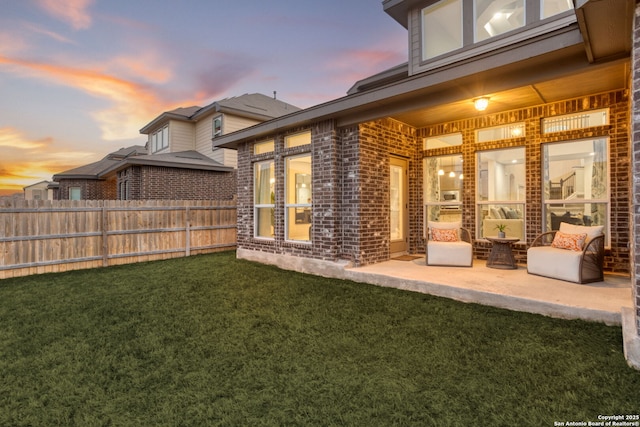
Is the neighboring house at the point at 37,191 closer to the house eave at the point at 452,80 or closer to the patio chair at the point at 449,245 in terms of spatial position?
the house eave at the point at 452,80

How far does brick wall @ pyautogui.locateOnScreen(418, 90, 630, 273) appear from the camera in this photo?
4.86 meters

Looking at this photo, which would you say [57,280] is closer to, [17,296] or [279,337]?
[17,296]

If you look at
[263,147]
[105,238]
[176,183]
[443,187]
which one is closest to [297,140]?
[263,147]

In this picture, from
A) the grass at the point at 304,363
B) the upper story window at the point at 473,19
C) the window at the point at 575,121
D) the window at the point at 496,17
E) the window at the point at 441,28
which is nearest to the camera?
the grass at the point at 304,363

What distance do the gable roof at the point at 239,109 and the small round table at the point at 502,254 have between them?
1191cm

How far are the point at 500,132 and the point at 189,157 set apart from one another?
1250 centimetres

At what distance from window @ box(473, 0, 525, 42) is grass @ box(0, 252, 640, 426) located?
5.70 m

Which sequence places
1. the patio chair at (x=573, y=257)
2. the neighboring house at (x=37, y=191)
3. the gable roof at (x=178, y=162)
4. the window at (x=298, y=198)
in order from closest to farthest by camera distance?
the patio chair at (x=573, y=257), the window at (x=298, y=198), the gable roof at (x=178, y=162), the neighboring house at (x=37, y=191)

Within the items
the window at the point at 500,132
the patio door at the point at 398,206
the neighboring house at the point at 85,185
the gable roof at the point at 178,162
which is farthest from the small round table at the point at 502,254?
the neighboring house at the point at 85,185

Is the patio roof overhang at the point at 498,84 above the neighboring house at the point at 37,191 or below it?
below

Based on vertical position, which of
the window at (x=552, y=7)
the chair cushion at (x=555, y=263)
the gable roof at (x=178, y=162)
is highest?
the window at (x=552, y=7)

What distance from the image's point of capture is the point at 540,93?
490 cm

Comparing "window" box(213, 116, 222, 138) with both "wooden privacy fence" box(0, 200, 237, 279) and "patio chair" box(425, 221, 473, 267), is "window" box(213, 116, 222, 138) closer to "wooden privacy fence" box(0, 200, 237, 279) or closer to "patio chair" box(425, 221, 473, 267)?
"wooden privacy fence" box(0, 200, 237, 279)

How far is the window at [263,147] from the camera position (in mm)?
7259
